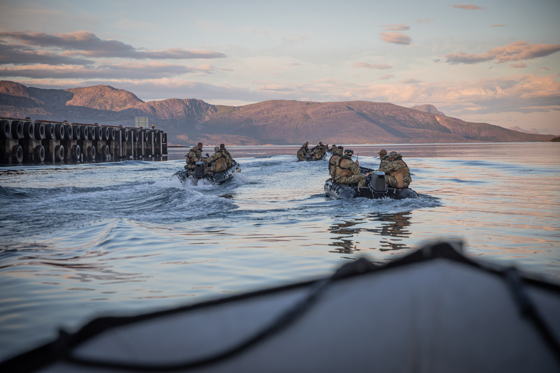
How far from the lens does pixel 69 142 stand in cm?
3856

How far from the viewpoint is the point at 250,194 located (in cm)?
1697

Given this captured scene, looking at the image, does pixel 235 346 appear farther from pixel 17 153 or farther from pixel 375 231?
pixel 17 153

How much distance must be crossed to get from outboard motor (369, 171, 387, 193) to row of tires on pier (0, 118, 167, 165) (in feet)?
96.9

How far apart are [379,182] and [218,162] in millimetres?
9580

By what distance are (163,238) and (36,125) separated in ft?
104

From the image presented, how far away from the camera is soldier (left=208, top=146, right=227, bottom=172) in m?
20.0

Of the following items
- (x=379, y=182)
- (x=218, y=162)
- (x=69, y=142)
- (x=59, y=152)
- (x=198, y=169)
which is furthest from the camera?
(x=69, y=142)

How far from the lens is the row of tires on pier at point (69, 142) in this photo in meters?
31.9

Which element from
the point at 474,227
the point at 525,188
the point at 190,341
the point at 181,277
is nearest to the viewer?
the point at 190,341

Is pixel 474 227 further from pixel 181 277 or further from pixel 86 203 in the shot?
pixel 86 203

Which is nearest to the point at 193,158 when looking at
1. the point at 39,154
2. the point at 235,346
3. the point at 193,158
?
the point at 193,158

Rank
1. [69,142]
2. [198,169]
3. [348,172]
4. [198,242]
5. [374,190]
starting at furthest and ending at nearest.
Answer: [69,142] < [198,169] < [348,172] < [374,190] < [198,242]

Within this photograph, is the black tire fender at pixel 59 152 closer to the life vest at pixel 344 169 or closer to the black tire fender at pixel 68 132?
the black tire fender at pixel 68 132

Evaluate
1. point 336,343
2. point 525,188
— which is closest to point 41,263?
point 336,343
